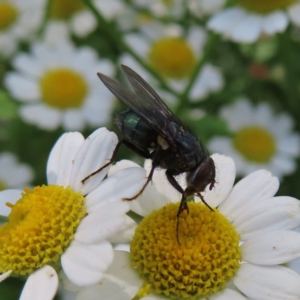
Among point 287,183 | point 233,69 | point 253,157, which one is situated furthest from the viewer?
point 233,69

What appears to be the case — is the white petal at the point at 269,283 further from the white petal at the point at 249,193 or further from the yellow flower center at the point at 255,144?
the yellow flower center at the point at 255,144

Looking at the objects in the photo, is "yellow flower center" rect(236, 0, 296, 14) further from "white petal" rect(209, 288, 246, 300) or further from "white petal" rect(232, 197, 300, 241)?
"white petal" rect(209, 288, 246, 300)

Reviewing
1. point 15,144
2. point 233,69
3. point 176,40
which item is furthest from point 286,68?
point 15,144

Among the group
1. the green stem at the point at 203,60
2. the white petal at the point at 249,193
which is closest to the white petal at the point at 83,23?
the green stem at the point at 203,60

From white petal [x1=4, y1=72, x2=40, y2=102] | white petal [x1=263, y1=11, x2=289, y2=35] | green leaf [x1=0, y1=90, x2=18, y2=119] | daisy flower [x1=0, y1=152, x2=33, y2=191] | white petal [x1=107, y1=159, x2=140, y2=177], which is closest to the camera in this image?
white petal [x1=107, y1=159, x2=140, y2=177]

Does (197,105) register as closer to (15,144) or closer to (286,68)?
(286,68)

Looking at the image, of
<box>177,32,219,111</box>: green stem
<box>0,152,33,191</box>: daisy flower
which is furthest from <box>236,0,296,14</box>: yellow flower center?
<box>0,152,33,191</box>: daisy flower
